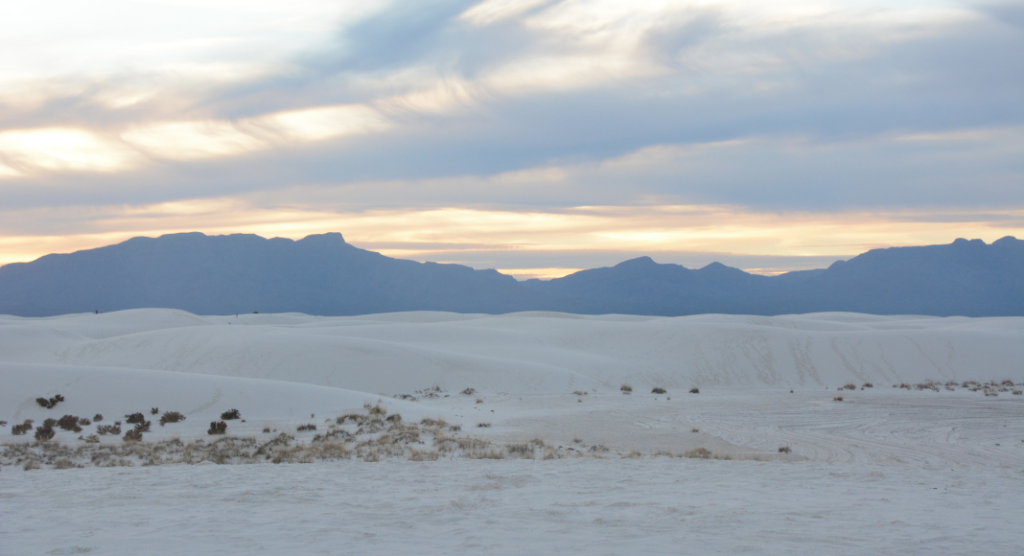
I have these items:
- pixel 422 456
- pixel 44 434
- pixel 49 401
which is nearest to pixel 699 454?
pixel 422 456

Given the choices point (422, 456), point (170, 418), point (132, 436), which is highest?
point (422, 456)

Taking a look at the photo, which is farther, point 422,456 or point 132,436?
point 132,436

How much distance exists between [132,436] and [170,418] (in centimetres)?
271

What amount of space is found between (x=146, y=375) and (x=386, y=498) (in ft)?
46.3

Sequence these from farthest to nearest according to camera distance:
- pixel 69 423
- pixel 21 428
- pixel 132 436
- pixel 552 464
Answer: pixel 69 423 → pixel 21 428 → pixel 132 436 → pixel 552 464

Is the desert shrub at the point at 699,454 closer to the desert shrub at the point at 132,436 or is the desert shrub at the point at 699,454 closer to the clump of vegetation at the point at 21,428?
the desert shrub at the point at 132,436

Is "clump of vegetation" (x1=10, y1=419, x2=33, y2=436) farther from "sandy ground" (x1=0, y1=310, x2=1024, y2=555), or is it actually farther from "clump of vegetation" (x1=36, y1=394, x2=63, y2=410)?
"clump of vegetation" (x1=36, y1=394, x2=63, y2=410)

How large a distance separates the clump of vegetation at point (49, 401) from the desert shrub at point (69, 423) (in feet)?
5.86

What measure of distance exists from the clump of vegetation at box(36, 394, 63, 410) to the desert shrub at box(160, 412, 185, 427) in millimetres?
2898

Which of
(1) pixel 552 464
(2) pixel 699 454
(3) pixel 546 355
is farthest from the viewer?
(3) pixel 546 355

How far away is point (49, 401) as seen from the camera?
643 inches

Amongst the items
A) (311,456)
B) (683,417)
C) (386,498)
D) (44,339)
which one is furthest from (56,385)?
(44,339)

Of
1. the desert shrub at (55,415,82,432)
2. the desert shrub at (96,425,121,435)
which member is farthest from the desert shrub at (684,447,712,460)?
the desert shrub at (55,415,82,432)

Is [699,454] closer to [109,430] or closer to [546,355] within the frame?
[109,430]
